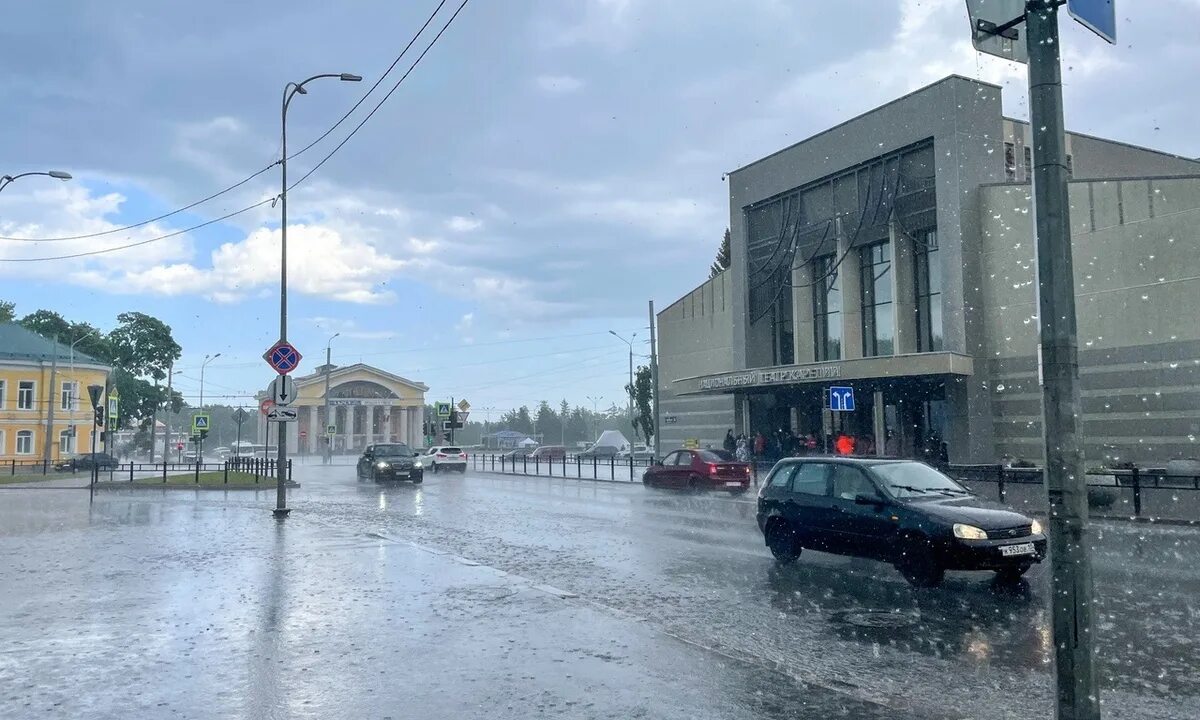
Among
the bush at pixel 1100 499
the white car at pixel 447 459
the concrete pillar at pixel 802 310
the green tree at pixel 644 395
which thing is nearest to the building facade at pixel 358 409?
the green tree at pixel 644 395

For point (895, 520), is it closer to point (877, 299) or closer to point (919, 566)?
point (919, 566)

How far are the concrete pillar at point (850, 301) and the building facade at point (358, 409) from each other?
79.6 m

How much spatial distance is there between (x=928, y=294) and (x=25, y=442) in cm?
6486

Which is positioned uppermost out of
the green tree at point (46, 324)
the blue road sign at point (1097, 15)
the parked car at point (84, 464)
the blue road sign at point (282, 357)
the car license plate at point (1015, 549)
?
the green tree at point (46, 324)

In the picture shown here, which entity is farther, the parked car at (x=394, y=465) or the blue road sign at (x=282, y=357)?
the parked car at (x=394, y=465)

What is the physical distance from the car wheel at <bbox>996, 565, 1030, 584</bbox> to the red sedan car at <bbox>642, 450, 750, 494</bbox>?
693 inches

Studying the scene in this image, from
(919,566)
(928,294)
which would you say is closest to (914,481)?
(919,566)

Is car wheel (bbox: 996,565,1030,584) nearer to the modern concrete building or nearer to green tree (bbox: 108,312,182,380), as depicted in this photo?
the modern concrete building

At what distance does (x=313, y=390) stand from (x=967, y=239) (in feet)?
300

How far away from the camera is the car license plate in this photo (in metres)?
9.78

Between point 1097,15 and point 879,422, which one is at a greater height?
point 1097,15

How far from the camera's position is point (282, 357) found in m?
21.0

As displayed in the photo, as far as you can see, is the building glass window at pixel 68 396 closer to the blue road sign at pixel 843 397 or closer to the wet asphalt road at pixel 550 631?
the wet asphalt road at pixel 550 631

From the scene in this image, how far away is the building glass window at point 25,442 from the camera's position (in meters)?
68.0
